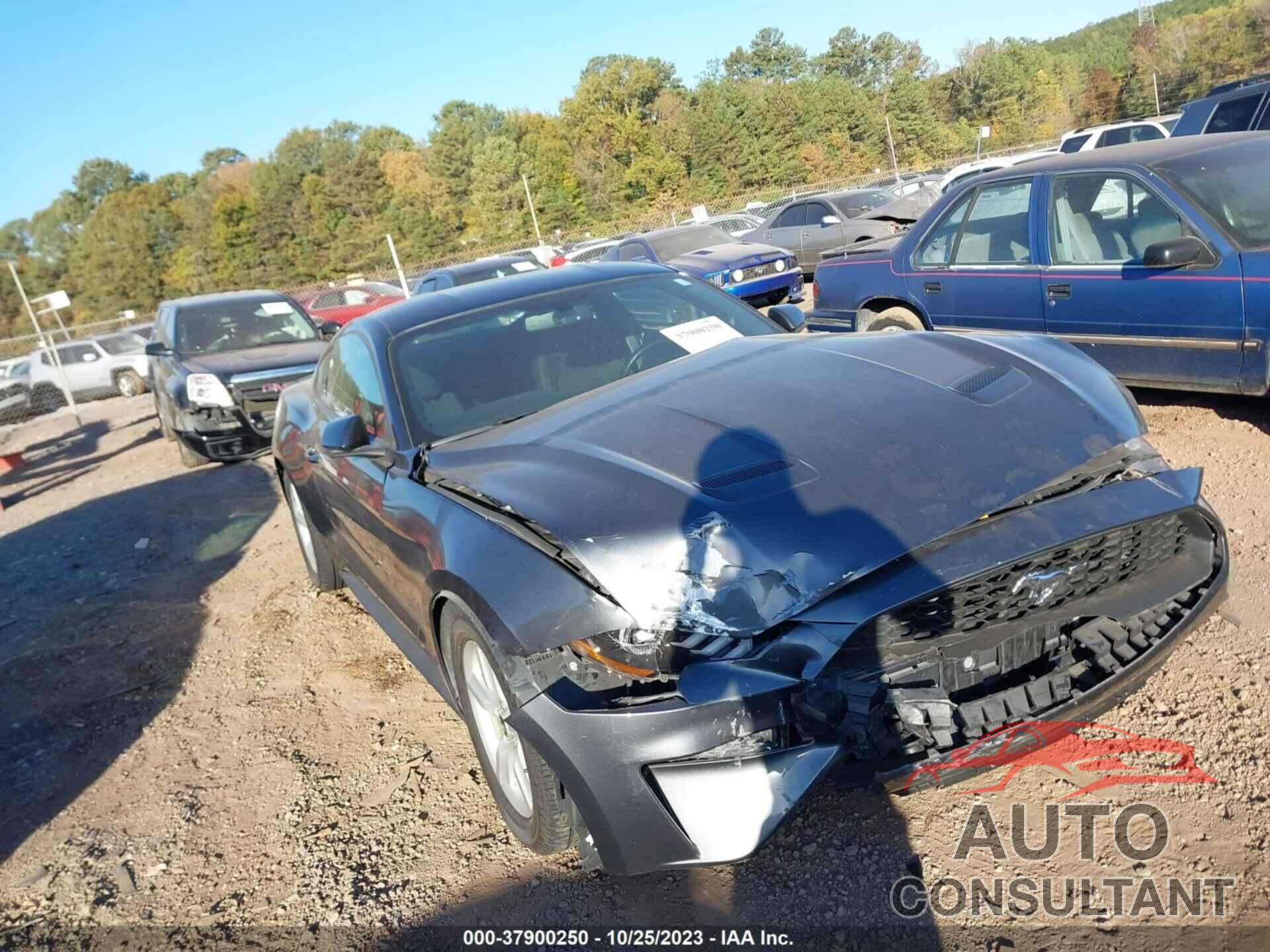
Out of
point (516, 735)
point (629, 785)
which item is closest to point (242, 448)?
point (516, 735)

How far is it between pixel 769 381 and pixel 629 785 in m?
1.39

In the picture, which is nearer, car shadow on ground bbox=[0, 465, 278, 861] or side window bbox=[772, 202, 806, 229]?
car shadow on ground bbox=[0, 465, 278, 861]

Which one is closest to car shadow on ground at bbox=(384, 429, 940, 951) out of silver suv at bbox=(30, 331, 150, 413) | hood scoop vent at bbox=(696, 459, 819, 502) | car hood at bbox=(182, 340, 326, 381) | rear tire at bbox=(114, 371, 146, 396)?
hood scoop vent at bbox=(696, 459, 819, 502)

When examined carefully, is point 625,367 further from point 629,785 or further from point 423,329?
point 629,785

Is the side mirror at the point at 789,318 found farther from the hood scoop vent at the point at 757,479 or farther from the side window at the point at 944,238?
the side window at the point at 944,238

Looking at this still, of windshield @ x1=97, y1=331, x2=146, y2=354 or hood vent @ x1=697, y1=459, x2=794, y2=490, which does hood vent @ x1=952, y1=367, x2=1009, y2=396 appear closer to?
hood vent @ x1=697, y1=459, x2=794, y2=490

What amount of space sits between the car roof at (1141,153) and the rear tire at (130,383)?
19.9 metres

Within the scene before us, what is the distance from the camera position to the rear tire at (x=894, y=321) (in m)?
6.03

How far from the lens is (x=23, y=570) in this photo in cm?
688

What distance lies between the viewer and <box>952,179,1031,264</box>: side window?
538 cm

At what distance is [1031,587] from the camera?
2088 millimetres

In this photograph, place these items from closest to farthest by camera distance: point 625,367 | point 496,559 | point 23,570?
point 496,559 → point 625,367 → point 23,570

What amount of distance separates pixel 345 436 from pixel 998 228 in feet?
14.2

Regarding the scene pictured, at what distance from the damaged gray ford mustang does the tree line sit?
45824mm
